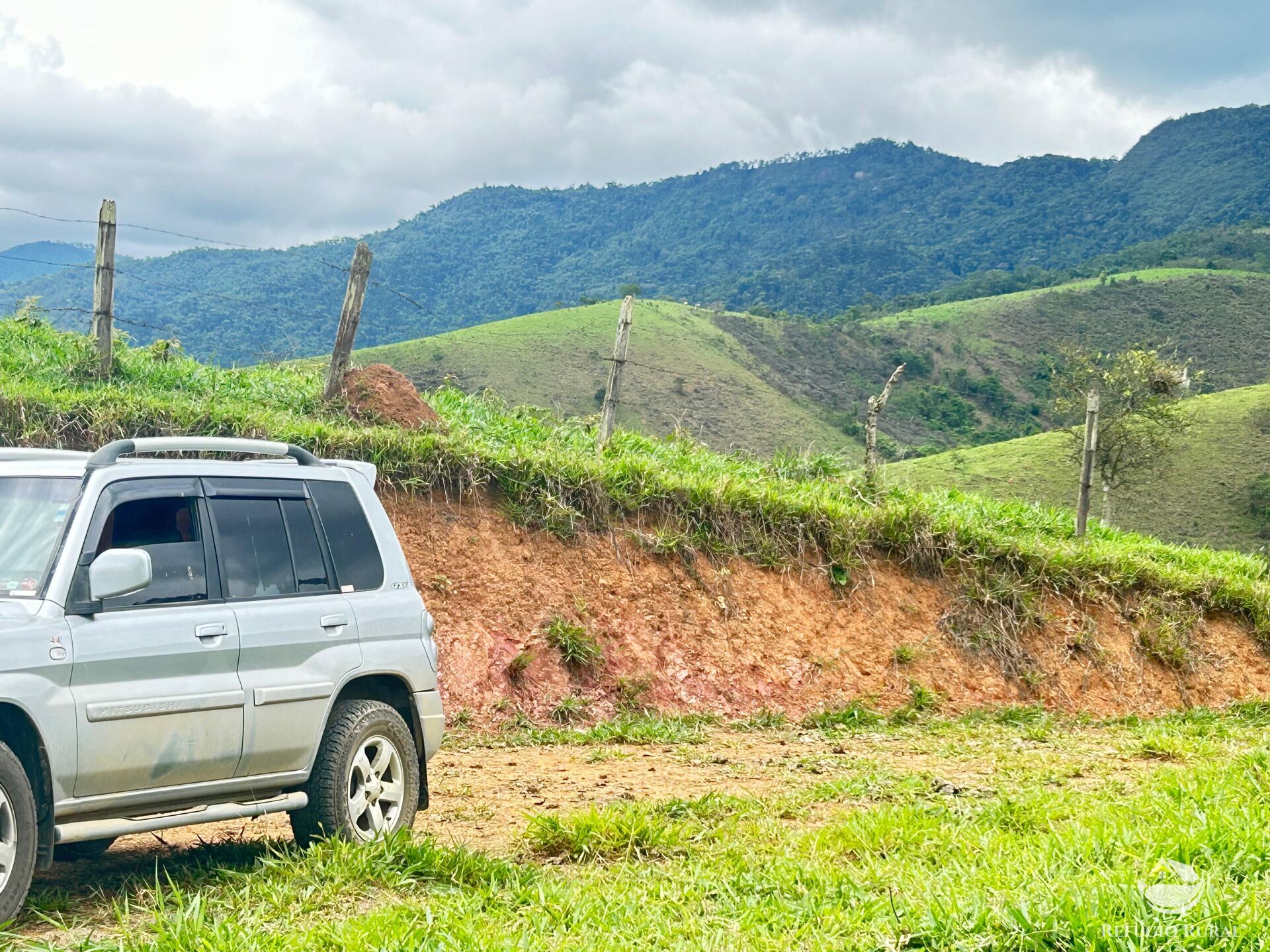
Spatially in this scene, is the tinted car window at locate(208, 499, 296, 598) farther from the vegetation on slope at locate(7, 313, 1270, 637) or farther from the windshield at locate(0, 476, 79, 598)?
the vegetation on slope at locate(7, 313, 1270, 637)

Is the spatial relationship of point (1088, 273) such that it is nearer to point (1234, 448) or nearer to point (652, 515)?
point (1234, 448)

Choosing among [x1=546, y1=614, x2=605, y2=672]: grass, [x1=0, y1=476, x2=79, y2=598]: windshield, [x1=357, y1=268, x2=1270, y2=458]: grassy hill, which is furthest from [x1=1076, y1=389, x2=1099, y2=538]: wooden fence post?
[x1=357, y1=268, x2=1270, y2=458]: grassy hill

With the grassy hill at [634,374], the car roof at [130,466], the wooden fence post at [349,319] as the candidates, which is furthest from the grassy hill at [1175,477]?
the car roof at [130,466]

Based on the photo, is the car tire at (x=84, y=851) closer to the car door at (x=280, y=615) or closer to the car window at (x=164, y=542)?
the car door at (x=280, y=615)

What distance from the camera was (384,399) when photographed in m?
16.2

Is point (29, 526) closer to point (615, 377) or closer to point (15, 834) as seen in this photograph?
point (15, 834)

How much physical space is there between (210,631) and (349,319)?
10491 millimetres

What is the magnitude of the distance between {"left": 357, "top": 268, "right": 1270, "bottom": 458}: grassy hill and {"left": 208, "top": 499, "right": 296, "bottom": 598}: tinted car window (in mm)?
61331

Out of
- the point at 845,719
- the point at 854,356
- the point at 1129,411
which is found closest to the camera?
the point at 845,719

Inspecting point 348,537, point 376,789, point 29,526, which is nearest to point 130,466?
point 29,526

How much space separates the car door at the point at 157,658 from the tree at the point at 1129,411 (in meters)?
43.0

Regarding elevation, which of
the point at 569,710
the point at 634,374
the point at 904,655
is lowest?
the point at 569,710

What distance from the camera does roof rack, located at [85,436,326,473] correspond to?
243 inches

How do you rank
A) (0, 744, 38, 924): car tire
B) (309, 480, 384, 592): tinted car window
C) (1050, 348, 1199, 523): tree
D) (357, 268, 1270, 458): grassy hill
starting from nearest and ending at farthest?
(0, 744, 38, 924): car tire → (309, 480, 384, 592): tinted car window → (1050, 348, 1199, 523): tree → (357, 268, 1270, 458): grassy hill
